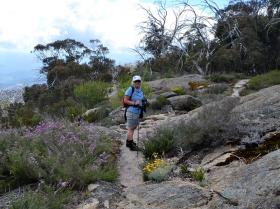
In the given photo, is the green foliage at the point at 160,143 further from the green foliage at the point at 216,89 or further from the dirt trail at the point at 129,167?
the green foliage at the point at 216,89

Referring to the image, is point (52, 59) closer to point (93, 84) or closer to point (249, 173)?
point (93, 84)

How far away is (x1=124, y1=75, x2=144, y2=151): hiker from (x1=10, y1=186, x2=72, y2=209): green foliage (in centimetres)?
348

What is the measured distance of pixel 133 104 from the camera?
1071 cm

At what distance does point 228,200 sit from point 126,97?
4.83 m

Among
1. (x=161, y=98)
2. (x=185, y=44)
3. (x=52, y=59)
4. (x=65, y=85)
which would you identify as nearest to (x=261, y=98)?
(x=161, y=98)

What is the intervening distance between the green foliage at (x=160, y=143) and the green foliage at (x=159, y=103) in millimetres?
7704

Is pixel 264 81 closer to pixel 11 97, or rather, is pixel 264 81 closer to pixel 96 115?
pixel 96 115

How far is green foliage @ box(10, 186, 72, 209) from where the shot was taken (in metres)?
6.67

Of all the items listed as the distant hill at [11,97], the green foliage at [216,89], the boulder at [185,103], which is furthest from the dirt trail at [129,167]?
the distant hill at [11,97]

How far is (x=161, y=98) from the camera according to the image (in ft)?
60.7

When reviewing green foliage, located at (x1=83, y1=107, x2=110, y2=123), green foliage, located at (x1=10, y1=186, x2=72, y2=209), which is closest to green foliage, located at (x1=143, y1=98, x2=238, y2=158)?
green foliage, located at (x1=10, y1=186, x2=72, y2=209)

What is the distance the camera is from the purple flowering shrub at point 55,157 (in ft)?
26.3

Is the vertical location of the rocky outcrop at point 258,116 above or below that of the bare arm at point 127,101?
below

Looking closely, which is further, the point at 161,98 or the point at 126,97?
the point at 161,98
